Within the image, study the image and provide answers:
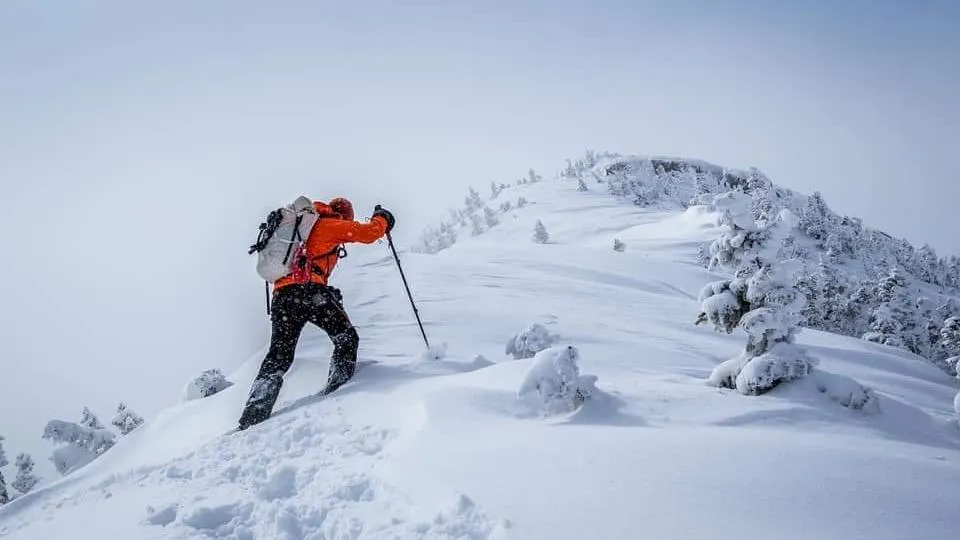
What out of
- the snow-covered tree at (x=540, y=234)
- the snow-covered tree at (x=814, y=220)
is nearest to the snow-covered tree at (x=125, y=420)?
the snow-covered tree at (x=540, y=234)

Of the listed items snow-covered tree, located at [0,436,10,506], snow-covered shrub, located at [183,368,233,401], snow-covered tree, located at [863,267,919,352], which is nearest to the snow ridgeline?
snow-covered tree, located at [863,267,919,352]

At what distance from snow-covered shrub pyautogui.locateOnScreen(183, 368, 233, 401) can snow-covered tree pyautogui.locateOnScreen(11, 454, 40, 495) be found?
1416 cm

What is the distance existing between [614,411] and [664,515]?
173 centimetres

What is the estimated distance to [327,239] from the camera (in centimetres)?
624

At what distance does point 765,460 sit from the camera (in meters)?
3.22

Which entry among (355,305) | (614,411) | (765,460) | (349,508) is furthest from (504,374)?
(355,305)

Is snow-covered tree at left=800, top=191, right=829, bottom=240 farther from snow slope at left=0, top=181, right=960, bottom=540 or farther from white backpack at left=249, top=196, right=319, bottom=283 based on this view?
white backpack at left=249, top=196, right=319, bottom=283

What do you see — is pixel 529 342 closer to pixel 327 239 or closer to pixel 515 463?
pixel 327 239

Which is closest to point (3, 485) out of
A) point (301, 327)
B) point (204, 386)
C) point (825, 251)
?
point (204, 386)

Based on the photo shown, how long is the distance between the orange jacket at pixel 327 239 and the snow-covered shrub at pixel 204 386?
2.41m

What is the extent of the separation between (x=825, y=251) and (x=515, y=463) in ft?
154

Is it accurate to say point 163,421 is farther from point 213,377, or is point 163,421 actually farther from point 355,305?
point 355,305

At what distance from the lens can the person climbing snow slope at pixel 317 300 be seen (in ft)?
19.9

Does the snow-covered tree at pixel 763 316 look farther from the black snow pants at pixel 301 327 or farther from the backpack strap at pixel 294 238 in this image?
the backpack strap at pixel 294 238
